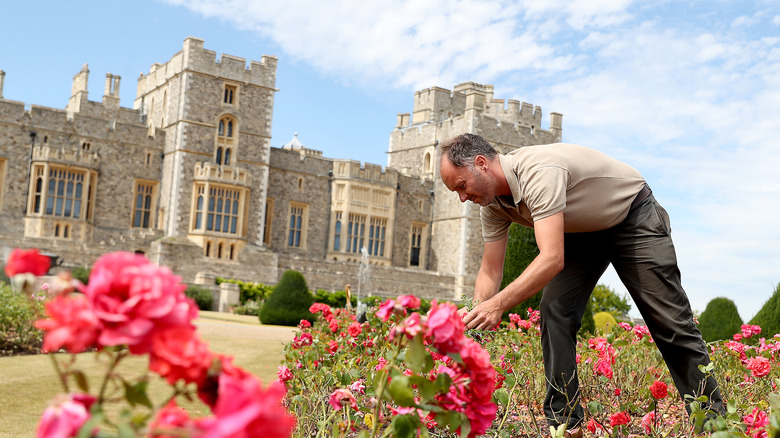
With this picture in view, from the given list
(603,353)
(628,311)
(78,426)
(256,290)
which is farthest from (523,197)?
(628,311)

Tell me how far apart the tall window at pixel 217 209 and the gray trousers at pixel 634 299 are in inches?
823

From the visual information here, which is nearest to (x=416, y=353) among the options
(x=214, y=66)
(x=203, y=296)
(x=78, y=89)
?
(x=203, y=296)

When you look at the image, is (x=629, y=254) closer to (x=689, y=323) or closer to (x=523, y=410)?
(x=689, y=323)

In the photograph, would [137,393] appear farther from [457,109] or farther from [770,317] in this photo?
[457,109]

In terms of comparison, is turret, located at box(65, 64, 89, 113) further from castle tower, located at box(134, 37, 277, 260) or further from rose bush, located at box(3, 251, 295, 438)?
rose bush, located at box(3, 251, 295, 438)

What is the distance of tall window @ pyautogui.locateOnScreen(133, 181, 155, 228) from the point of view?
24062 millimetres

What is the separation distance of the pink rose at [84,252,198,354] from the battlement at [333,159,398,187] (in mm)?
26123

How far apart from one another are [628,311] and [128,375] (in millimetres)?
20230

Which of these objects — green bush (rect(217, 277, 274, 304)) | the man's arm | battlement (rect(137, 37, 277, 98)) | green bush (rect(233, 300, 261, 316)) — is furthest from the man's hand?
battlement (rect(137, 37, 277, 98))

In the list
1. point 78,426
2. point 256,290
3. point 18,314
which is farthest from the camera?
point 256,290

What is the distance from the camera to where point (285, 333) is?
45.4 feet

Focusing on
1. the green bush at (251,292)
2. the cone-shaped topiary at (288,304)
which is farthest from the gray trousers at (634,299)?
the green bush at (251,292)

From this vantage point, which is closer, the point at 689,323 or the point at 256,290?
the point at 689,323

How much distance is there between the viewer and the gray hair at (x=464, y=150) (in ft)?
8.72
